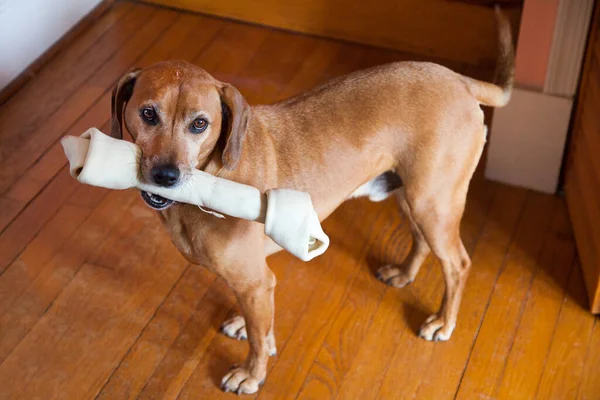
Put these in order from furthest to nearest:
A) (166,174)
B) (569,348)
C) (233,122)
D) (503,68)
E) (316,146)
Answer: (569,348)
(503,68)
(316,146)
(233,122)
(166,174)

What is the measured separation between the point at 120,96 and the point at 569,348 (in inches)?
63.7

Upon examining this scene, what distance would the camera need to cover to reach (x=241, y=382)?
2.49m

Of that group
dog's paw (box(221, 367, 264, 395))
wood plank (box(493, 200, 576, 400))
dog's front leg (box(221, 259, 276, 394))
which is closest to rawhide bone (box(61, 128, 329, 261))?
dog's front leg (box(221, 259, 276, 394))

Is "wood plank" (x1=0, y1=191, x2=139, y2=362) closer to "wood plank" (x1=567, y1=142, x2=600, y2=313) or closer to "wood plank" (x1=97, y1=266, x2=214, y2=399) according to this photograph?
"wood plank" (x1=97, y1=266, x2=214, y2=399)

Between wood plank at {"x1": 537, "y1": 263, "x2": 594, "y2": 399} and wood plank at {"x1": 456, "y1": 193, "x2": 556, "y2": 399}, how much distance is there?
65 millimetres

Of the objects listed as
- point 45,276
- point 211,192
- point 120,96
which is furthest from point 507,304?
point 45,276

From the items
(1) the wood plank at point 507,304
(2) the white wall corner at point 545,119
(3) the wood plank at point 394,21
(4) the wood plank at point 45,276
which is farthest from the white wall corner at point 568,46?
(4) the wood plank at point 45,276

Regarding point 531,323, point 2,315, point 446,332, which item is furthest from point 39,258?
point 531,323

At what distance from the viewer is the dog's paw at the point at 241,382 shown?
8.13ft

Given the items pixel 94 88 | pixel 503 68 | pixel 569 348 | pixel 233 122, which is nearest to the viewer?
pixel 233 122

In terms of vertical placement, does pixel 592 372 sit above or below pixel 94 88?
below

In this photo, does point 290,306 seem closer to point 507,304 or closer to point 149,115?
point 507,304

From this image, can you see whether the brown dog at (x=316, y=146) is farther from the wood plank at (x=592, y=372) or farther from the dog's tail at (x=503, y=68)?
the wood plank at (x=592, y=372)

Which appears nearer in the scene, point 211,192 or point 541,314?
point 211,192
